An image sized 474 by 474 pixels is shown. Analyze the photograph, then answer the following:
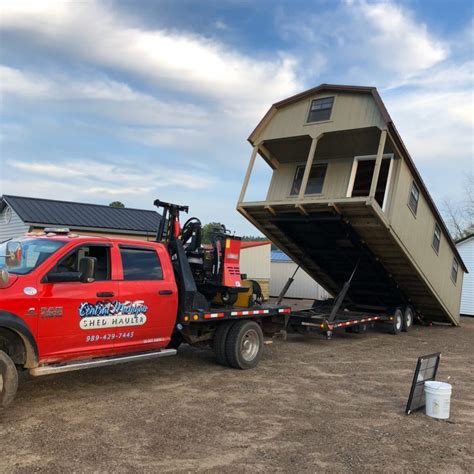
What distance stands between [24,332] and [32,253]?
3.48 ft

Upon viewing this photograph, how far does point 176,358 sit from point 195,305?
76.1 inches

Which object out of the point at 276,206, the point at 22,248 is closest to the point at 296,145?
the point at 276,206

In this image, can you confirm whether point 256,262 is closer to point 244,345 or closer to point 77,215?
point 77,215

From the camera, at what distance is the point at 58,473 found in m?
4.05

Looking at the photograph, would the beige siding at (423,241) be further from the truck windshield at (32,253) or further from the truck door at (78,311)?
the truck windshield at (32,253)

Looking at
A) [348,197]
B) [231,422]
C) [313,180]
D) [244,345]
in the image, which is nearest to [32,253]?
[231,422]

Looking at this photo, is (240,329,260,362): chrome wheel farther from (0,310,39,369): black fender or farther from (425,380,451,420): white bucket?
(0,310,39,369): black fender

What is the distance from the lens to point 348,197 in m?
9.80

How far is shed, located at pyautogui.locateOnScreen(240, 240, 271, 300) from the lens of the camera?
24.1m

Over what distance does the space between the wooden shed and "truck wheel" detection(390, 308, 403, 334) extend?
1.69 feet

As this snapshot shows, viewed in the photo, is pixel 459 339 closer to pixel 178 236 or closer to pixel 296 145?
pixel 296 145

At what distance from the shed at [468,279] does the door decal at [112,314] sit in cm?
1947

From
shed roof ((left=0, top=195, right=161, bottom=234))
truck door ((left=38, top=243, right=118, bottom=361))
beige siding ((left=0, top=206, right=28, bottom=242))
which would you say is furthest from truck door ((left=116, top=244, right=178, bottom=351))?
beige siding ((left=0, top=206, right=28, bottom=242))

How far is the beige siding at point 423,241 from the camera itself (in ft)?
34.7
